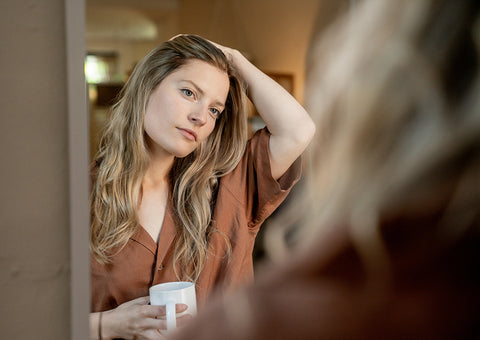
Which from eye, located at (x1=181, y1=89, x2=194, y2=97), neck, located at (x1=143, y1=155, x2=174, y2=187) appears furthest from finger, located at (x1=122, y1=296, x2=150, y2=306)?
eye, located at (x1=181, y1=89, x2=194, y2=97)

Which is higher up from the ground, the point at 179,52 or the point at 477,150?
the point at 179,52

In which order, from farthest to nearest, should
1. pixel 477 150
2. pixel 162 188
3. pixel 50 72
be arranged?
1. pixel 477 150
2. pixel 162 188
3. pixel 50 72

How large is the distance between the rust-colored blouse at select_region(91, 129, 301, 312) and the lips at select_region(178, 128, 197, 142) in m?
0.07

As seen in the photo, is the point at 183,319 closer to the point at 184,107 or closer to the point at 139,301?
the point at 139,301

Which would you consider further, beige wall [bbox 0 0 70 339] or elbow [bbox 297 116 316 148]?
elbow [bbox 297 116 316 148]

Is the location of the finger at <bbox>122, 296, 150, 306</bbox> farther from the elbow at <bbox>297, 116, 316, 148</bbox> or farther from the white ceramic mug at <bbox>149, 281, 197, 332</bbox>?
the elbow at <bbox>297, 116, 316, 148</bbox>

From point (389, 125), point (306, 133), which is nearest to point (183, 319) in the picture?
point (306, 133)

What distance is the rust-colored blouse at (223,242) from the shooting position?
1.46 ft

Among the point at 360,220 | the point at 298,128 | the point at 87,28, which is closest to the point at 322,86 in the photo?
the point at 298,128

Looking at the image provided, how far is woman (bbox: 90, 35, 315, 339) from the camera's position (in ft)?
1.42

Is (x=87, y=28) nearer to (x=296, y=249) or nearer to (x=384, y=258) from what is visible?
(x=296, y=249)

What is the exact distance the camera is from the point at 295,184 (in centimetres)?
51

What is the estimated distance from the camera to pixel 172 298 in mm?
435

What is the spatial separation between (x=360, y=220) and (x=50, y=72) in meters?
0.41
